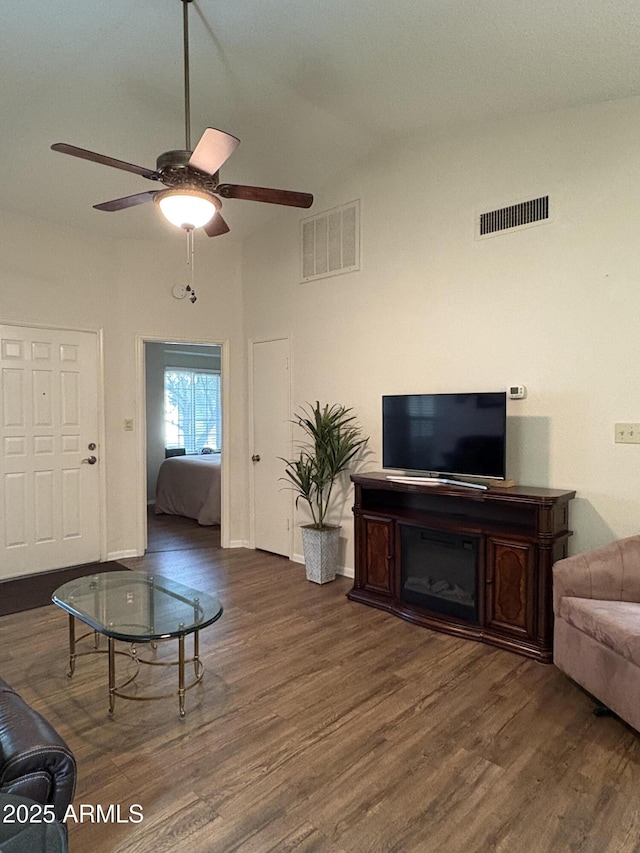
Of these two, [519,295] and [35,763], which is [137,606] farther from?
[519,295]

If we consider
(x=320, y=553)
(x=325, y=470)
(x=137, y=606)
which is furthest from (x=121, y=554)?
(x=137, y=606)

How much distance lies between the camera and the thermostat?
333 centimetres

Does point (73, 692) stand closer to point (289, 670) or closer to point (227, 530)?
point (289, 670)

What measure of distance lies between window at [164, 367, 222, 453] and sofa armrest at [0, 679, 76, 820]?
6.97 m

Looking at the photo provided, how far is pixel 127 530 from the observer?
499 cm

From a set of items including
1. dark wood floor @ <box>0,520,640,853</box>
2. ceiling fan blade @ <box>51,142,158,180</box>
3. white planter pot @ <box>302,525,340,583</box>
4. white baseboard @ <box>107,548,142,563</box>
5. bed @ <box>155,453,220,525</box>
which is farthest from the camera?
bed @ <box>155,453,220,525</box>

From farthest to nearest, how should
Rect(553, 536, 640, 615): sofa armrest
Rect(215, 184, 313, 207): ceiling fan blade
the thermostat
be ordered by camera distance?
the thermostat, Rect(553, 536, 640, 615): sofa armrest, Rect(215, 184, 313, 207): ceiling fan blade

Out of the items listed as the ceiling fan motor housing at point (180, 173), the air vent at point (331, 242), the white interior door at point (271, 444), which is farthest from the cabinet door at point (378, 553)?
the ceiling fan motor housing at point (180, 173)

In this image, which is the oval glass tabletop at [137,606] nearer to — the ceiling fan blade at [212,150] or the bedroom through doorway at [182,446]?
the ceiling fan blade at [212,150]

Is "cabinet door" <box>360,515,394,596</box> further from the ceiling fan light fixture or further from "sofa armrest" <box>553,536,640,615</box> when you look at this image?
the ceiling fan light fixture

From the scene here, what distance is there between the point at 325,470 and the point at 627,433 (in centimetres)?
217

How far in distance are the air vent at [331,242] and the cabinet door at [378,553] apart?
2.09 meters

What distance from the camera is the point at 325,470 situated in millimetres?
4254

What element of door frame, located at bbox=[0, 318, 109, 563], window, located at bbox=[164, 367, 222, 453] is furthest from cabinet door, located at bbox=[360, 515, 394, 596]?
window, located at bbox=[164, 367, 222, 453]
